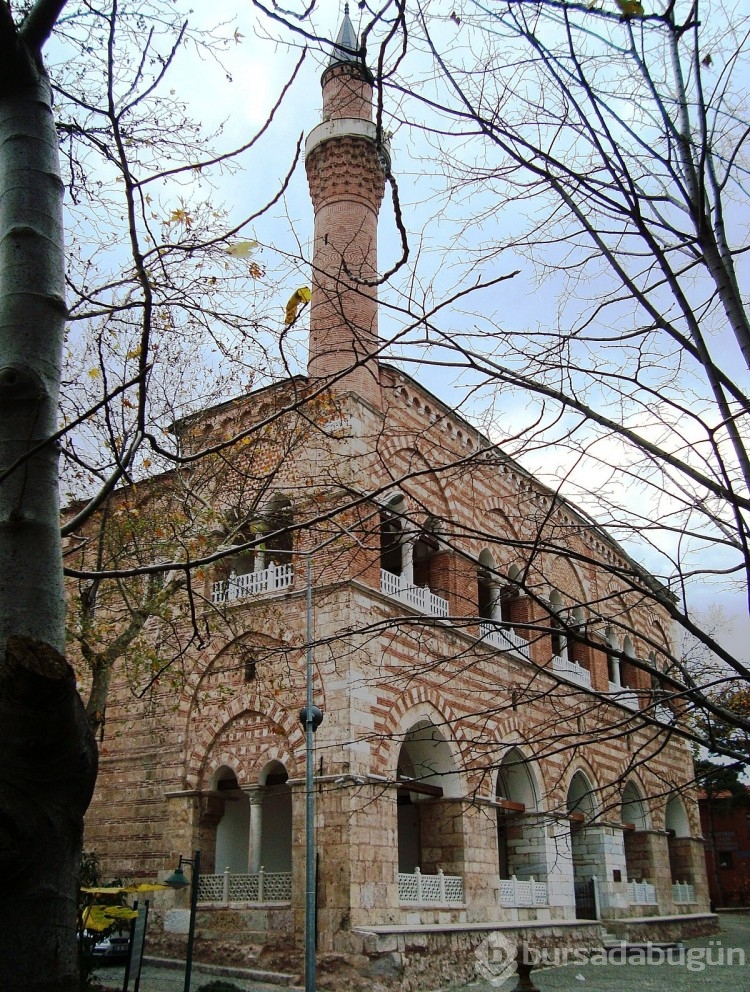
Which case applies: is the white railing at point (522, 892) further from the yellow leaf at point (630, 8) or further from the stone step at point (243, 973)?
the yellow leaf at point (630, 8)

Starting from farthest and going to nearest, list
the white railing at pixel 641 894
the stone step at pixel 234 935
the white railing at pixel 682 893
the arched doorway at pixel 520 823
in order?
the white railing at pixel 682 893, the white railing at pixel 641 894, the arched doorway at pixel 520 823, the stone step at pixel 234 935

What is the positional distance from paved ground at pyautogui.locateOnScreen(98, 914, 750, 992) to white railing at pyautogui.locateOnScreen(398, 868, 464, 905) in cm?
109

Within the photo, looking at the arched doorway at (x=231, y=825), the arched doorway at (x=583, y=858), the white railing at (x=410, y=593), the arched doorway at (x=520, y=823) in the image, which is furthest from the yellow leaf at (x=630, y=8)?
the arched doorway at (x=583, y=858)

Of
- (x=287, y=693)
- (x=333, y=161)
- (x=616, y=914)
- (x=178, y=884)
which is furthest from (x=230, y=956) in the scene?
(x=333, y=161)

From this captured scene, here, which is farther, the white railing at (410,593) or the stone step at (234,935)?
the white railing at (410,593)

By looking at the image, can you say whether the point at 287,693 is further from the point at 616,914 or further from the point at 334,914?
the point at 616,914

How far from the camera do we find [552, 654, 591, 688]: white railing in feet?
62.0

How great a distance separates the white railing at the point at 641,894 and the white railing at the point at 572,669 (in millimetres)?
4407

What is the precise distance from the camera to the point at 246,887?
12.5 meters

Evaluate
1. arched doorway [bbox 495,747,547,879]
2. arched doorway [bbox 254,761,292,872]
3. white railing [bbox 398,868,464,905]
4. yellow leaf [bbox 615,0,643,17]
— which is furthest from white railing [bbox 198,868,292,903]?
yellow leaf [bbox 615,0,643,17]

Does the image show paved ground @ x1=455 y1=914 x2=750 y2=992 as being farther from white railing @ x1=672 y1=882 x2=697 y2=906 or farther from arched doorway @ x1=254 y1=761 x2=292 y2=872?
arched doorway @ x1=254 y1=761 x2=292 y2=872

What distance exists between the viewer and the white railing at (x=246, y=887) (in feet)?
40.2

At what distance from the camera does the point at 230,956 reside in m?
12.0

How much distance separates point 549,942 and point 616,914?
11.8 feet
